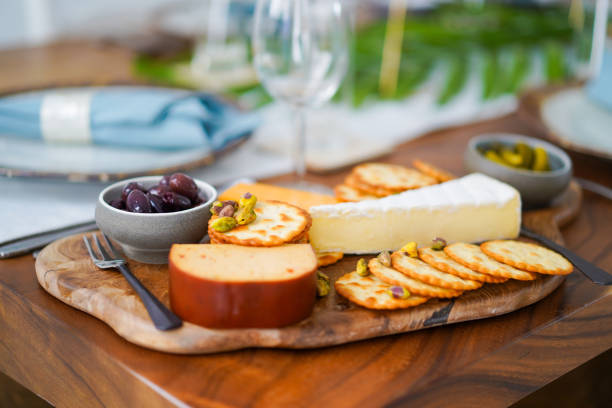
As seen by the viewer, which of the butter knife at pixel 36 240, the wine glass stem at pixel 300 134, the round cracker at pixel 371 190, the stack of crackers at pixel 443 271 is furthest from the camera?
the wine glass stem at pixel 300 134

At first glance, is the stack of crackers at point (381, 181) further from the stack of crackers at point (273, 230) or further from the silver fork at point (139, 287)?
the silver fork at point (139, 287)

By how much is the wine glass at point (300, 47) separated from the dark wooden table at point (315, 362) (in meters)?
0.43

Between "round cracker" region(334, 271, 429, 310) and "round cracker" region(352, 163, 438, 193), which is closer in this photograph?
"round cracker" region(334, 271, 429, 310)

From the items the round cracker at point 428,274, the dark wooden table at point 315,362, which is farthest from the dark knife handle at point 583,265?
the round cracker at point 428,274

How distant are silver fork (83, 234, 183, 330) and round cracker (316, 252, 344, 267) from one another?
→ 20 centimetres

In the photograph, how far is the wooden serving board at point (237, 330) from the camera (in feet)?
1.83

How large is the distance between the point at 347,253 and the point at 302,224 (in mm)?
104

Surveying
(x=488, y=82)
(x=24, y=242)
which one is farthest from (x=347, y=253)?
(x=488, y=82)

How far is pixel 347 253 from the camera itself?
742 mm

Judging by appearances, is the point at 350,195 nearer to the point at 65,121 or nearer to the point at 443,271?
the point at 443,271

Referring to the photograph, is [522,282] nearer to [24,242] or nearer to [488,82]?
[24,242]

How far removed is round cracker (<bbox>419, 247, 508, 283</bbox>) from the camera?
0.64 m

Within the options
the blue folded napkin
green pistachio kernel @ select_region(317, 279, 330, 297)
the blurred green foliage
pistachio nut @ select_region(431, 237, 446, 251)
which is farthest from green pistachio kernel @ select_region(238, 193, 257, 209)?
the blurred green foliage

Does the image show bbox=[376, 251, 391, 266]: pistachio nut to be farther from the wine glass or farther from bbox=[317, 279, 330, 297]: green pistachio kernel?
the wine glass
